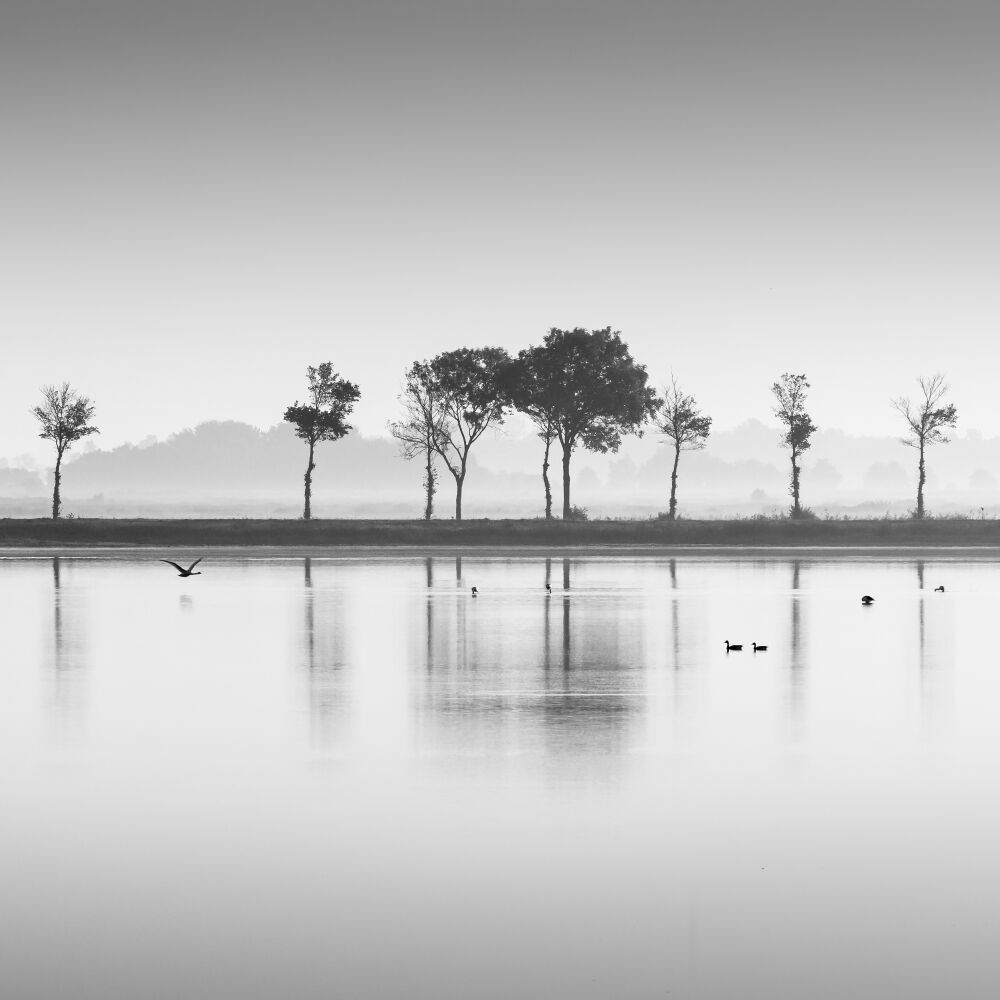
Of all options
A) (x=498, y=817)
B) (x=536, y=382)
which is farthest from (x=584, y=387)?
(x=498, y=817)

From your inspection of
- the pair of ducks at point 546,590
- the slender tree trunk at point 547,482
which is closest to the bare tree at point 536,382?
the slender tree trunk at point 547,482

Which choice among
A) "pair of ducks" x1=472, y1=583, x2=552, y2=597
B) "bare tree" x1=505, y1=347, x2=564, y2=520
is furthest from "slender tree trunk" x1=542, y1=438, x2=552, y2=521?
"pair of ducks" x1=472, y1=583, x2=552, y2=597

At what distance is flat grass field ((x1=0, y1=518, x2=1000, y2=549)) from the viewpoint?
A: 7806 centimetres

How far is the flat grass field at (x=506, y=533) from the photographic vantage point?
256 ft

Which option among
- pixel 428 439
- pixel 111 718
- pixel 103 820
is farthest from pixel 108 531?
pixel 103 820

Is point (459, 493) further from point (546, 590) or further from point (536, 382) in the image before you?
point (546, 590)

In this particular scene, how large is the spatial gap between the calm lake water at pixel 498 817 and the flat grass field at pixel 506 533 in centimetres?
5514

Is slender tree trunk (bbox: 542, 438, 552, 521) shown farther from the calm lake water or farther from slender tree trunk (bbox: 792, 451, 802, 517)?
the calm lake water

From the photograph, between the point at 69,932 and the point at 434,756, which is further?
the point at 434,756

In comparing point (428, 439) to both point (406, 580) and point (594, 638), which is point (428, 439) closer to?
point (406, 580)

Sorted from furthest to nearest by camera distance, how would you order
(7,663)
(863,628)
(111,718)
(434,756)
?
(863,628) < (7,663) < (111,718) < (434,756)

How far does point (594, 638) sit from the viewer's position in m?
23.9

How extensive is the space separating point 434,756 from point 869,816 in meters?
4.37

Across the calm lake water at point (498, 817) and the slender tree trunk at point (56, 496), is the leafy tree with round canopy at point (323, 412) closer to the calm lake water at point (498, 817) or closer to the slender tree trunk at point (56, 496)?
the slender tree trunk at point (56, 496)
